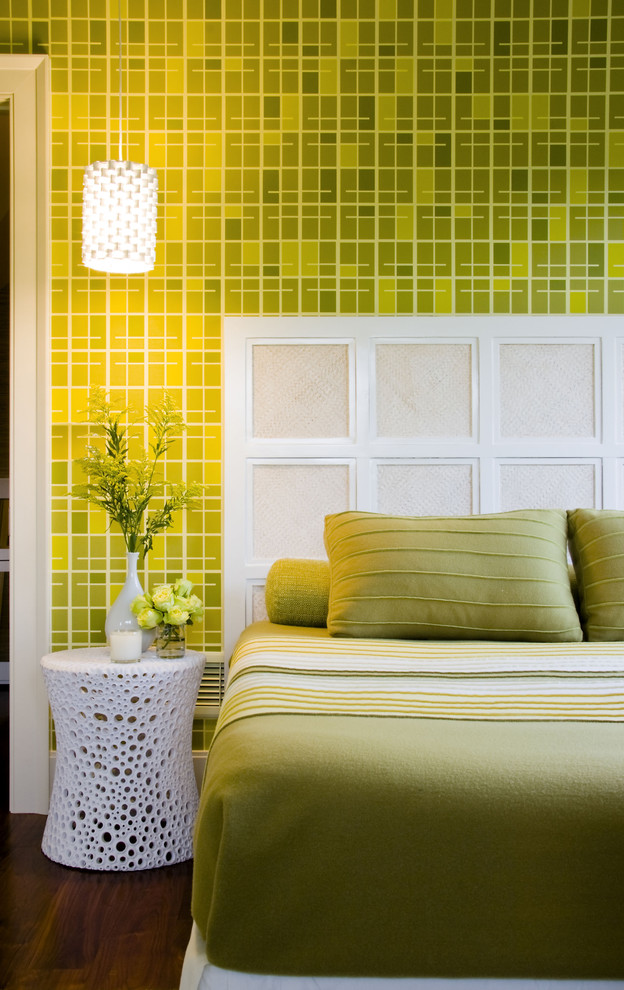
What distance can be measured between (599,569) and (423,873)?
149cm

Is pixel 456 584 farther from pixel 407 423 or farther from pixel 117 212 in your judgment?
pixel 117 212

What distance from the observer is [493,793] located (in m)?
1.25

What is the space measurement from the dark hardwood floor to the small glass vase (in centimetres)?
58

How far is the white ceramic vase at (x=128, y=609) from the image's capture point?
274 centimetres

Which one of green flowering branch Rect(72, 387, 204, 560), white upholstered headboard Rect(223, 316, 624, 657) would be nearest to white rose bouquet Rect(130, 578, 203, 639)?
green flowering branch Rect(72, 387, 204, 560)

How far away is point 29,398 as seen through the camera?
300 centimetres

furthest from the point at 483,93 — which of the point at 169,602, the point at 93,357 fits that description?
the point at 169,602

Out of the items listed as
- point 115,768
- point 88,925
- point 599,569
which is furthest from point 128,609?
point 599,569

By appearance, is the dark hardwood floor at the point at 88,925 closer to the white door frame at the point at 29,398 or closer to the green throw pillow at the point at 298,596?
the white door frame at the point at 29,398

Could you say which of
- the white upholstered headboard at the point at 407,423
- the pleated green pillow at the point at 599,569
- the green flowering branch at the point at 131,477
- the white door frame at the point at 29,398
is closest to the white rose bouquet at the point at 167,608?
the green flowering branch at the point at 131,477

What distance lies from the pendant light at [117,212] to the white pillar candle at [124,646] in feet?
3.72

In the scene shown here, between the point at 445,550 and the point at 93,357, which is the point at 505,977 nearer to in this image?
the point at 445,550

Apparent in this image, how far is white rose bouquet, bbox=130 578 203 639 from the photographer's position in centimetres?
264

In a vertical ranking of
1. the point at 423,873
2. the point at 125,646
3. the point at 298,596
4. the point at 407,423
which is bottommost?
the point at 423,873
